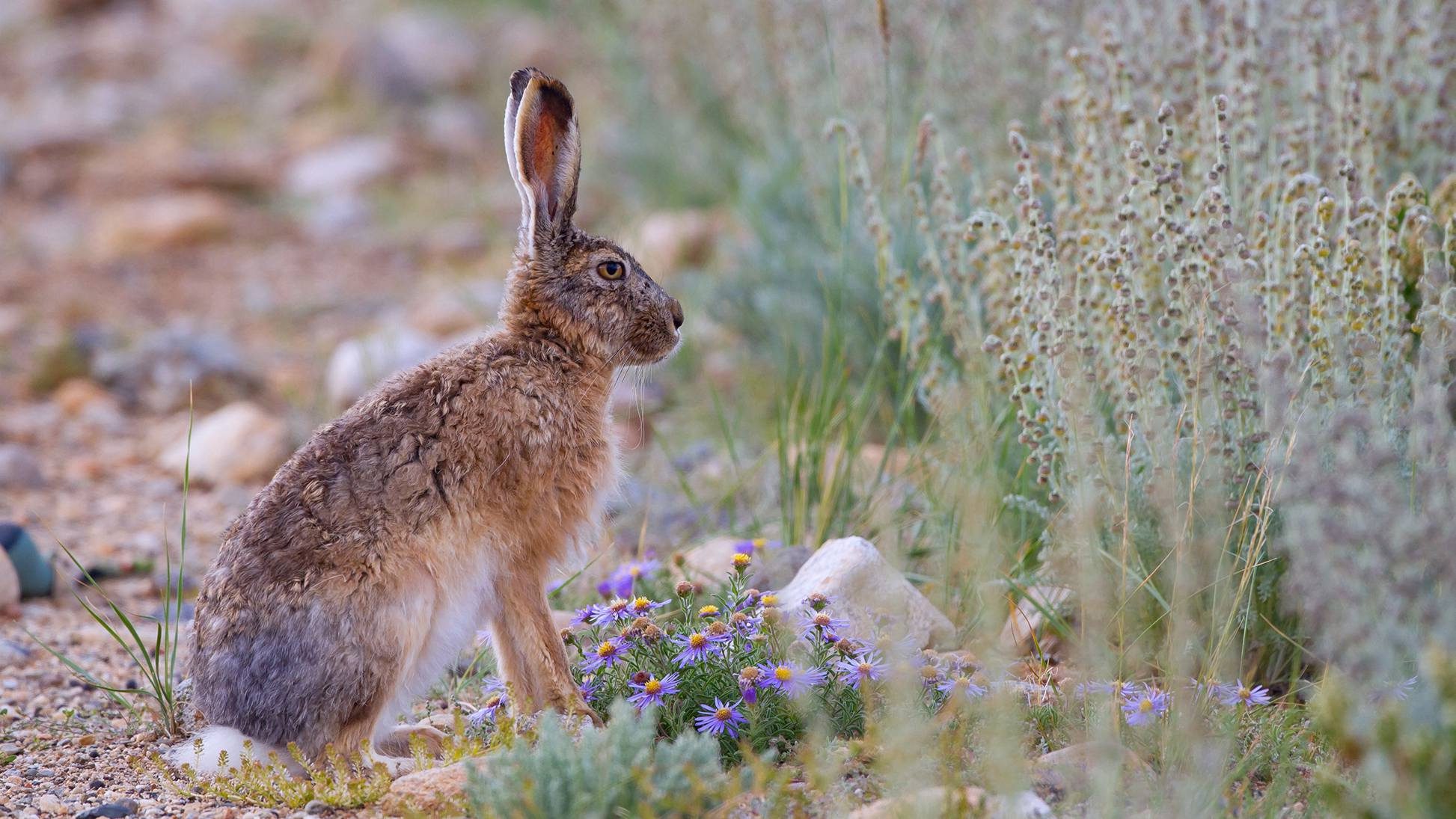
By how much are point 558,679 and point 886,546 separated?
51.6 inches

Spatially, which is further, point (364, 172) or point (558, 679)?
point (364, 172)

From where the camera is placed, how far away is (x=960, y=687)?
2.93 metres

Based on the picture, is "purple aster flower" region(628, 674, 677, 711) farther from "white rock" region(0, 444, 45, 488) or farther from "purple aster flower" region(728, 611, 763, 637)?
"white rock" region(0, 444, 45, 488)

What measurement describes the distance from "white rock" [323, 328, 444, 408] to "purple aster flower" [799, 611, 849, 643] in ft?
10.4

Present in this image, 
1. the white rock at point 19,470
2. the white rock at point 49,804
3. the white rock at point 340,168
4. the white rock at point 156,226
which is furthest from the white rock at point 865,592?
the white rock at point 340,168

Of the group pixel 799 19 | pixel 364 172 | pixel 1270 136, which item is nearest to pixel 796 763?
pixel 1270 136

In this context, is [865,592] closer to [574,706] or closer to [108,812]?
[574,706]

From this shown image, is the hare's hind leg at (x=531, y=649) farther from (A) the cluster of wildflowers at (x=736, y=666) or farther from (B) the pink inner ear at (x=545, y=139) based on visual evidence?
(B) the pink inner ear at (x=545, y=139)

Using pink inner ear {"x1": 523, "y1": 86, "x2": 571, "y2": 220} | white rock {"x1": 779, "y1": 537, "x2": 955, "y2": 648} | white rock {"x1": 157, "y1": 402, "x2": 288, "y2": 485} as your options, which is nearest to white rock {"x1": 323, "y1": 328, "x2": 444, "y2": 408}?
white rock {"x1": 157, "y1": 402, "x2": 288, "y2": 485}

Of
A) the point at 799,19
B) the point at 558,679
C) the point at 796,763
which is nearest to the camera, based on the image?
the point at 796,763

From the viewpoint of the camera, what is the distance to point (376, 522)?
127 inches

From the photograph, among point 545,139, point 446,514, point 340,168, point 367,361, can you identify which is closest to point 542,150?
point 545,139

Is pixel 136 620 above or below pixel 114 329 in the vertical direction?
below

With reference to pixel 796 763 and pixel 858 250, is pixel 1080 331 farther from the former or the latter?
pixel 858 250
